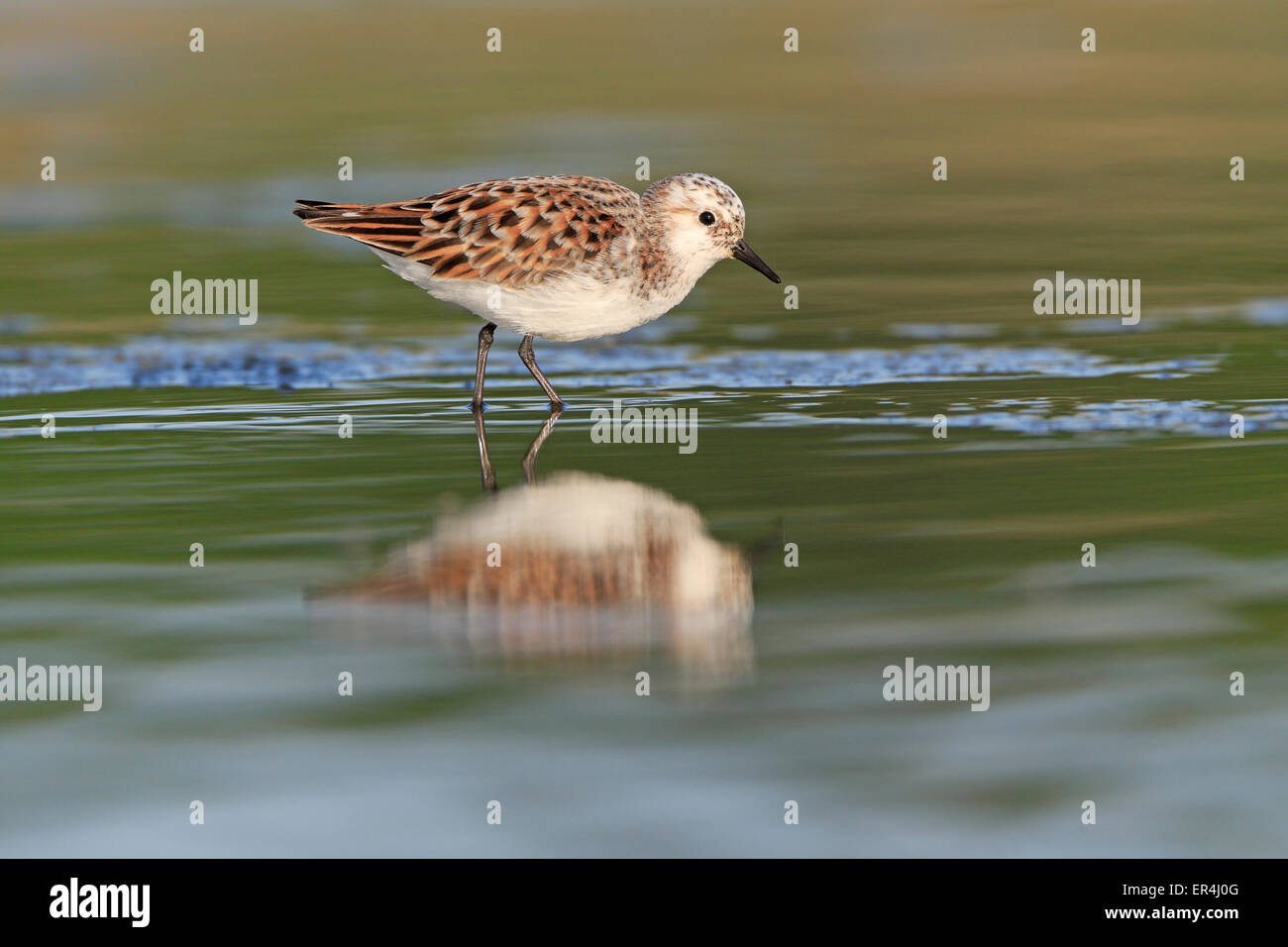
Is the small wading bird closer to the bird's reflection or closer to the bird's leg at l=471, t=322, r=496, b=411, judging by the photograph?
the bird's leg at l=471, t=322, r=496, b=411

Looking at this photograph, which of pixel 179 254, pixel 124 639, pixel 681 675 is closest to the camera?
pixel 681 675

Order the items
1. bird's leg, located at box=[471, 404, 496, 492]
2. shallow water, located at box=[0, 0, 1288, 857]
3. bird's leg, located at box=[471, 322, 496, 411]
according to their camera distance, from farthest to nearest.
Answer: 1. bird's leg, located at box=[471, 322, 496, 411]
2. bird's leg, located at box=[471, 404, 496, 492]
3. shallow water, located at box=[0, 0, 1288, 857]

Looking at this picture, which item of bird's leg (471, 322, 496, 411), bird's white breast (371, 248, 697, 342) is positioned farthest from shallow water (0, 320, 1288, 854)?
bird's white breast (371, 248, 697, 342)

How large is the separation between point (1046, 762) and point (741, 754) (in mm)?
946

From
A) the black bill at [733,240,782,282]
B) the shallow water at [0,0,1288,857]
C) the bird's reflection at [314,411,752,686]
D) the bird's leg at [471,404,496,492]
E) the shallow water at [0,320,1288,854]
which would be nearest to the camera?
the shallow water at [0,320,1288,854]

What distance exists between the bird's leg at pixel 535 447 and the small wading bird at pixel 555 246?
0.22m

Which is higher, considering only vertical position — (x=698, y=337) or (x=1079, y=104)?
(x=1079, y=104)

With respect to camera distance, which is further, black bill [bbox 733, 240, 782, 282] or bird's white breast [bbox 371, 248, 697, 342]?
black bill [bbox 733, 240, 782, 282]

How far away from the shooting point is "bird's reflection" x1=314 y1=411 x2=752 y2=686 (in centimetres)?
744

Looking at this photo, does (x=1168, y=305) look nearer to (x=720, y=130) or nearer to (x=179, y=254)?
(x=179, y=254)

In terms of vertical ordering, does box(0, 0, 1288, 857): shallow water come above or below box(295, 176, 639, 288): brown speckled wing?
below

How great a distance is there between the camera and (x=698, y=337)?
15.2 m

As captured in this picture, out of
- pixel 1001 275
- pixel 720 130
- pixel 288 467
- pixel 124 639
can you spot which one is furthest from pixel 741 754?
pixel 720 130

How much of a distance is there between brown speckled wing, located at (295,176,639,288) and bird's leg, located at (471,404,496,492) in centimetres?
86
